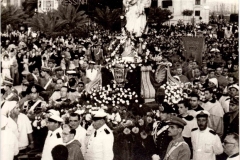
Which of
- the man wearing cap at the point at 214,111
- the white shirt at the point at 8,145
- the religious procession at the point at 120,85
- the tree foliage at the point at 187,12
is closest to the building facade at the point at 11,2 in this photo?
the religious procession at the point at 120,85

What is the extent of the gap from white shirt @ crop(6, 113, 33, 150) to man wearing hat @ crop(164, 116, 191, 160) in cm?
123

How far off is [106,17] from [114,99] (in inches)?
30.0

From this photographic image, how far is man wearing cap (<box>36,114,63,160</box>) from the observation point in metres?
3.98

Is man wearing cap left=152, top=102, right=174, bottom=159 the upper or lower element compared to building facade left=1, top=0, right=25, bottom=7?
lower

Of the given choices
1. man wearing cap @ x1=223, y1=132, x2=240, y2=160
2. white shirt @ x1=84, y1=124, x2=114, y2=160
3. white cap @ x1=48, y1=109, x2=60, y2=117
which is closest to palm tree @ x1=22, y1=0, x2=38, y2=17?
white cap @ x1=48, y1=109, x2=60, y2=117

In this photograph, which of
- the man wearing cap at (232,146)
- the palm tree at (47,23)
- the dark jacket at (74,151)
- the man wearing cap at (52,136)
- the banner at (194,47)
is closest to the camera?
the dark jacket at (74,151)

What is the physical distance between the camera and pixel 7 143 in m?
4.02

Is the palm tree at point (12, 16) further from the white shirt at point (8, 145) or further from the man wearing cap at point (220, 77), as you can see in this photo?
the man wearing cap at point (220, 77)

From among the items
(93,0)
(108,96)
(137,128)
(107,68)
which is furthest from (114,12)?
(137,128)

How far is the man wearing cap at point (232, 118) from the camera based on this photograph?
13.3 ft

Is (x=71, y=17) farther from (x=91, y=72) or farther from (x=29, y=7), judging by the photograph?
(x=91, y=72)

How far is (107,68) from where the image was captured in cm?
439

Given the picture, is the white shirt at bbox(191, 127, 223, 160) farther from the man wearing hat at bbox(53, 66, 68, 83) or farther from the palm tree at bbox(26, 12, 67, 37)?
the palm tree at bbox(26, 12, 67, 37)

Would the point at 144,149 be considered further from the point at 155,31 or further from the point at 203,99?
the point at 155,31
